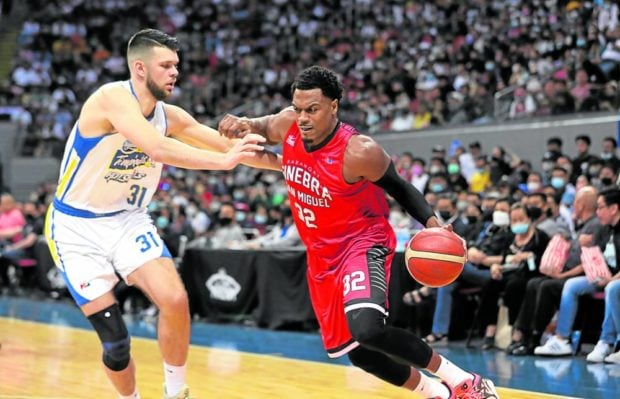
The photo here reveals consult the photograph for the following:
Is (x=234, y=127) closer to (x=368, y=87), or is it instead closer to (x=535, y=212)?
(x=535, y=212)

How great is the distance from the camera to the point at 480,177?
14844 millimetres

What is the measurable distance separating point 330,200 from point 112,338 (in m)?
1.59

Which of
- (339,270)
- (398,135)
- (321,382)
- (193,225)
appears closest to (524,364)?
(321,382)

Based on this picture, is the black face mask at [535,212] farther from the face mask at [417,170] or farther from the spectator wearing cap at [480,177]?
the face mask at [417,170]

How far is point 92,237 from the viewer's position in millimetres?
5973

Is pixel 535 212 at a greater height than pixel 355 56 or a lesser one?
lesser

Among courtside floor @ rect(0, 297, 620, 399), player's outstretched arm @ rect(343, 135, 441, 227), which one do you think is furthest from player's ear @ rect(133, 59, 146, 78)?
courtside floor @ rect(0, 297, 620, 399)

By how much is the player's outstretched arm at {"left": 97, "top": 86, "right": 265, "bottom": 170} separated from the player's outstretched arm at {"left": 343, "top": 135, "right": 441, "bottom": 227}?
22.2 inches

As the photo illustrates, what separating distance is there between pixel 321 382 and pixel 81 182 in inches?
129

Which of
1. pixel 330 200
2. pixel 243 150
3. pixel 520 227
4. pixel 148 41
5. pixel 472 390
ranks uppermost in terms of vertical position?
pixel 148 41

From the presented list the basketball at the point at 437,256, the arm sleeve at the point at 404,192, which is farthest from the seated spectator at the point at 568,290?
the arm sleeve at the point at 404,192

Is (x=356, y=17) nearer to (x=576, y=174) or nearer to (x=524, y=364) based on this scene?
(x=576, y=174)

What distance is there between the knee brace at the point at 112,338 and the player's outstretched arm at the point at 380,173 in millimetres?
1695

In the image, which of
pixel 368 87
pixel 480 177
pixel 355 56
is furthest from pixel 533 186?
pixel 355 56
